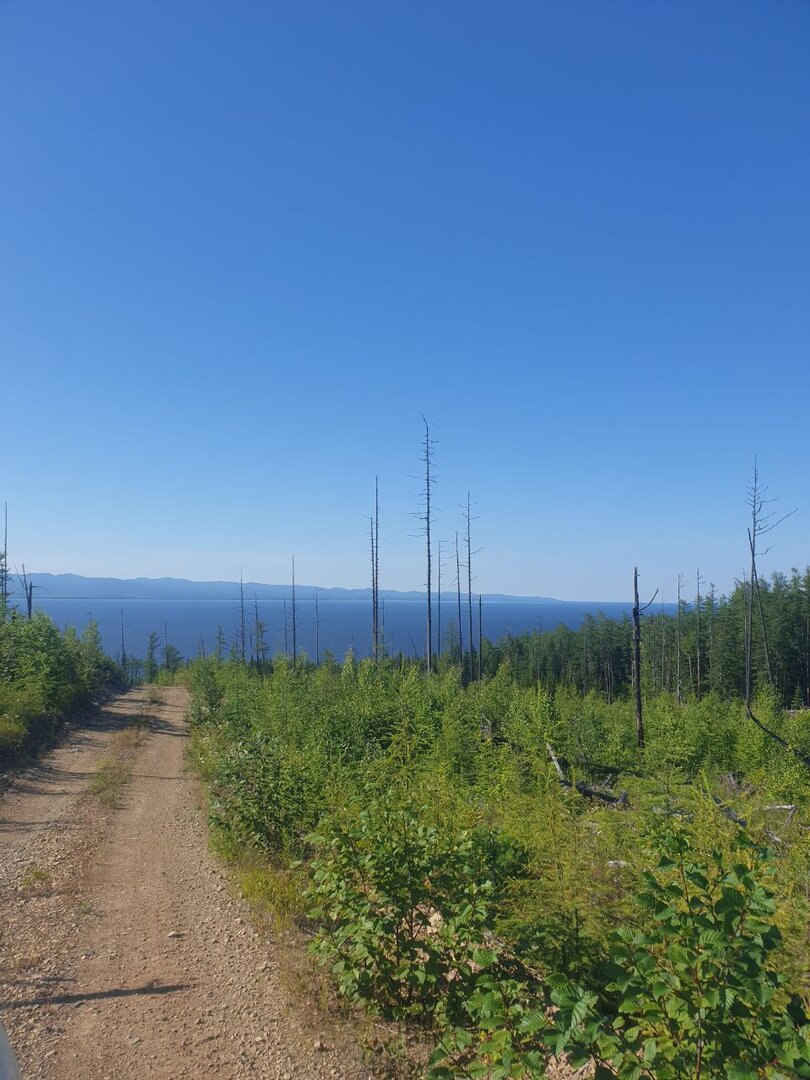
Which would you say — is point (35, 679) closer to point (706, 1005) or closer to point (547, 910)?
point (547, 910)

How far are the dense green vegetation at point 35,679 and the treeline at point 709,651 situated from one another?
1281 inches

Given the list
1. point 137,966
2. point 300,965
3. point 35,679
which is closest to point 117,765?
point 35,679

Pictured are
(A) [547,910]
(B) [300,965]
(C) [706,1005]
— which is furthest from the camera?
(B) [300,965]

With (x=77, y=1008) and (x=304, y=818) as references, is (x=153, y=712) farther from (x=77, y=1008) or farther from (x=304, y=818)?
(x=77, y=1008)

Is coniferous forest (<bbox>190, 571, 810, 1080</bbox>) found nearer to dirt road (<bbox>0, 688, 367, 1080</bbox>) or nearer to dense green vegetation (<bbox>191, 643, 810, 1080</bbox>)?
dense green vegetation (<bbox>191, 643, 810, 1080</bbox>)

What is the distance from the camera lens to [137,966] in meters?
5.93

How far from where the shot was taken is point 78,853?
9.31 m

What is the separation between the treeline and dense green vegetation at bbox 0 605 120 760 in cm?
3254

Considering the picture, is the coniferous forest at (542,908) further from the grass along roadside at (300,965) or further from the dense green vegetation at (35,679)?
the dense green vegetation at (35,679)

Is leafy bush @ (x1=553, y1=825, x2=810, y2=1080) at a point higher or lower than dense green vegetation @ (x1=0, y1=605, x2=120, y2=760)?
higher

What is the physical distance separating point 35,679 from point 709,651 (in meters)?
56.6

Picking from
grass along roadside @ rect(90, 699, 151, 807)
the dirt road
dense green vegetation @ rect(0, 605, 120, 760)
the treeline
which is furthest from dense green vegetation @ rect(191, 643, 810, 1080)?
the treeline

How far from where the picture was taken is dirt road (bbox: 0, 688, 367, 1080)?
4.59 m

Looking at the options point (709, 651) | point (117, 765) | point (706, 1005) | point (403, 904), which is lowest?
point (709, 651)
